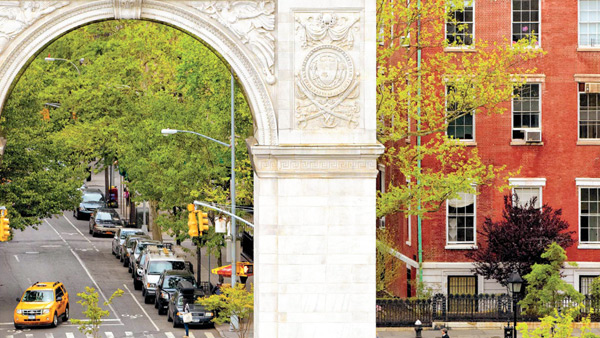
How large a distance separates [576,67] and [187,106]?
17359 mm

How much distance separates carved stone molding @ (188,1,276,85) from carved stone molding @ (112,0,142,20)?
1.09m

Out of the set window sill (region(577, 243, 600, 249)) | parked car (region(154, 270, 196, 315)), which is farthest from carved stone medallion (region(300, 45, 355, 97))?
parked car (region(154, 270, 196, 315))

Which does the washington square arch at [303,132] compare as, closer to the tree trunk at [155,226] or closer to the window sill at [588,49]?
the window sill at [588,49]

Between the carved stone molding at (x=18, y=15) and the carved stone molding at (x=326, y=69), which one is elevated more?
the carved stone molding at (x=18, y=15)

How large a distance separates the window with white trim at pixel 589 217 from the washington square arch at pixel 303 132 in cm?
2221

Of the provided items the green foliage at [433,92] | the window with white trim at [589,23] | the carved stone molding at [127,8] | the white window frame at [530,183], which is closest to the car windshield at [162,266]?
the green foliage at [433,92]

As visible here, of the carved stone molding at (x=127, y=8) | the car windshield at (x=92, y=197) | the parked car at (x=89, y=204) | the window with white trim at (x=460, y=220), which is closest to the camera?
the carved stone molding at (x=127, y=8)

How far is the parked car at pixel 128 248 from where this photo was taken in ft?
201

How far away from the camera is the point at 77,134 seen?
7050 cm

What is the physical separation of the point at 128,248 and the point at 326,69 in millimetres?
36034

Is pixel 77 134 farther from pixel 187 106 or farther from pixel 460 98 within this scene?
pixel 460 98

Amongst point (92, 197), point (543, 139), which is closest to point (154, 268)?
point (543, 139)

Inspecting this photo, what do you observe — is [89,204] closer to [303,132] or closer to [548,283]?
[548,283]

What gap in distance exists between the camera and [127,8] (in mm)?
27312
